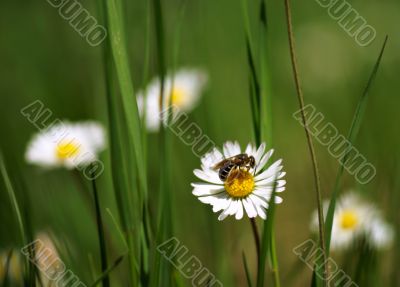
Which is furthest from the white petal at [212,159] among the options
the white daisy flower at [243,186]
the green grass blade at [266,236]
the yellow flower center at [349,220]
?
the yellow flower center at [349,220]

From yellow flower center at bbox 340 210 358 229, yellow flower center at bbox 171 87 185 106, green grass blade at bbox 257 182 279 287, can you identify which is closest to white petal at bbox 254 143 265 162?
green grass blade at bbox 257 182 279 287

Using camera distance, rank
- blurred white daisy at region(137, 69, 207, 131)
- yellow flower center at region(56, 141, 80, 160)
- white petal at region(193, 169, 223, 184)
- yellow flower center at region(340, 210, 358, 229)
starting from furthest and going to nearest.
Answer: blurred white daisy at region(137, 69, 207, 131)
yellow flower center at region(56, 141, 80, 160)
yellow flower center at region(340, 210, 358, 229)
white petal at region(193, 169, 223, 184)

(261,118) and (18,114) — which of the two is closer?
(261,118)

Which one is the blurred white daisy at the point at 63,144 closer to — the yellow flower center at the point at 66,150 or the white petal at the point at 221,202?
the yellow flower center at the point at 66,150

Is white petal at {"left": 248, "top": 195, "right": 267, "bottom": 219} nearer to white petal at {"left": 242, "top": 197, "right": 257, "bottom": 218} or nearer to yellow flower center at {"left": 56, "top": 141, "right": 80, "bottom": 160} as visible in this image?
white petal at {"left": 242, "top": 197, "right": 257, "bottom": 218}

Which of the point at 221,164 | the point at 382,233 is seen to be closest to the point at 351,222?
the point at 382,233

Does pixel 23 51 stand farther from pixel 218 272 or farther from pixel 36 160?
pixel 218 272

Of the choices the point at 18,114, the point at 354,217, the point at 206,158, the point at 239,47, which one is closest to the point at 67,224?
the point at 206,158
